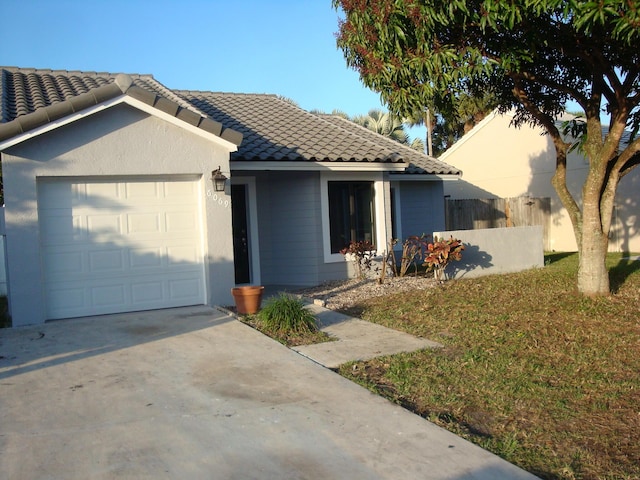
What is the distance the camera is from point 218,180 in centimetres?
1085

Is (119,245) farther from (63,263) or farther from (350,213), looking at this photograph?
(350,213)

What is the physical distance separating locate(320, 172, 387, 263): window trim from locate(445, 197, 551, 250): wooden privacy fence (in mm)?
7914

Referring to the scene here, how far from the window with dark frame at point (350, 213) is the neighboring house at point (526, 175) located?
10.5 m

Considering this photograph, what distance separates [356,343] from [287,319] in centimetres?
113

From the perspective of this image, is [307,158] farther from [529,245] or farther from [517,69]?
[529,245]

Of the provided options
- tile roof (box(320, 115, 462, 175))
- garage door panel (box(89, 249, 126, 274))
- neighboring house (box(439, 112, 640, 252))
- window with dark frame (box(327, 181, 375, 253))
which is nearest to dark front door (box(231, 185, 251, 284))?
window with dark frame (box(327, 181, 375, 253))

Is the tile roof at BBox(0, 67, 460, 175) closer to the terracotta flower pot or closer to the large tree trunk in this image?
the terracotta flower pot

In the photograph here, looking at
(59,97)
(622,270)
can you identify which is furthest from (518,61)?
(59,97)

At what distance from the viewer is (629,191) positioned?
2083 centimetres

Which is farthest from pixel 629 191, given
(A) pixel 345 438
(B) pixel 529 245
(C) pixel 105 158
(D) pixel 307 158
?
(A) pixel 345 438

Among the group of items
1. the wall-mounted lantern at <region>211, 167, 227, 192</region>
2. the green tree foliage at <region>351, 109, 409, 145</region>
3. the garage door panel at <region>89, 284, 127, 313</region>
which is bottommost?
the garage door panel at <region>89, 284, 127, 313</region>

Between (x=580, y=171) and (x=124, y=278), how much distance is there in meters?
16.8


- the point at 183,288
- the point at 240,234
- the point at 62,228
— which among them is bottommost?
the point at 183,288

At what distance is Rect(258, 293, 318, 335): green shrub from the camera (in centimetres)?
892
